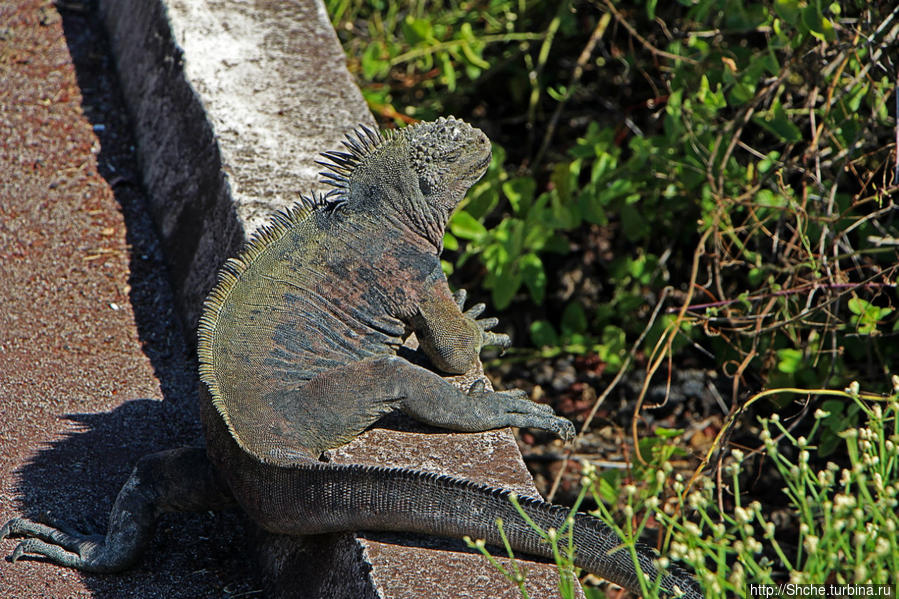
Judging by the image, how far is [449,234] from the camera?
3871 mm

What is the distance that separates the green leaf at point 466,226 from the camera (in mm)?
3785

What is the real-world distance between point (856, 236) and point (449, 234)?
5.64ft

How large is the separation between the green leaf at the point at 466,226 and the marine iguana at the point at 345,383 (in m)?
0.98

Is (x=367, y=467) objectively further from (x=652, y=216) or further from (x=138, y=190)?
(x=652, y=216)

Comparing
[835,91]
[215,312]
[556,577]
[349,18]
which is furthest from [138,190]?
[835,91]

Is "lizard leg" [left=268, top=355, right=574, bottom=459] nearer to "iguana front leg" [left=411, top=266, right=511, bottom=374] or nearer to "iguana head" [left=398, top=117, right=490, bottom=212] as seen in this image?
"iguana front leg" [left=411, top=266, right=511, bottom=374]

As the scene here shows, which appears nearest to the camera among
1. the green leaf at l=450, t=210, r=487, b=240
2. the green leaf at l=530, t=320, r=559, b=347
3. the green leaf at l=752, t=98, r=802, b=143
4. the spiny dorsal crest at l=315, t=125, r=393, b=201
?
the spiny dorsal crest at l=315, t=125, r=393, b=201

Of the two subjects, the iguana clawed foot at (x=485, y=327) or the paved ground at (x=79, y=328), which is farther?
the iguana clawed foot at (x=485, y=327)

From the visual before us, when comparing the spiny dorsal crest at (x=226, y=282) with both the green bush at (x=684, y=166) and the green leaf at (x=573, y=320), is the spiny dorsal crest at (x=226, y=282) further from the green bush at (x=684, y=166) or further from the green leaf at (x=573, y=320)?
the green leaf at (x=573, y=320)

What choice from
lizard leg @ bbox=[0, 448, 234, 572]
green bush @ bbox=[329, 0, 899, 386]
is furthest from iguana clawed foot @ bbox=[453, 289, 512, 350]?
lizard leg @ bbox=[0, 448, 234, 572]

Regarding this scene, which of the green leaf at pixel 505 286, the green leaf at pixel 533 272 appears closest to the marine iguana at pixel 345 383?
the green leaf at pixel 505 286

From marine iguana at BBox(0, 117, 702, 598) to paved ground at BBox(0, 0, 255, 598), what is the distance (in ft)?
0.54

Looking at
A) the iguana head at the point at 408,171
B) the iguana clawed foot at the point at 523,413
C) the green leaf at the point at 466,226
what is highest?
the iguana head at the point at 408,171

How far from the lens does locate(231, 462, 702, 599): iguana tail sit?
204cm
